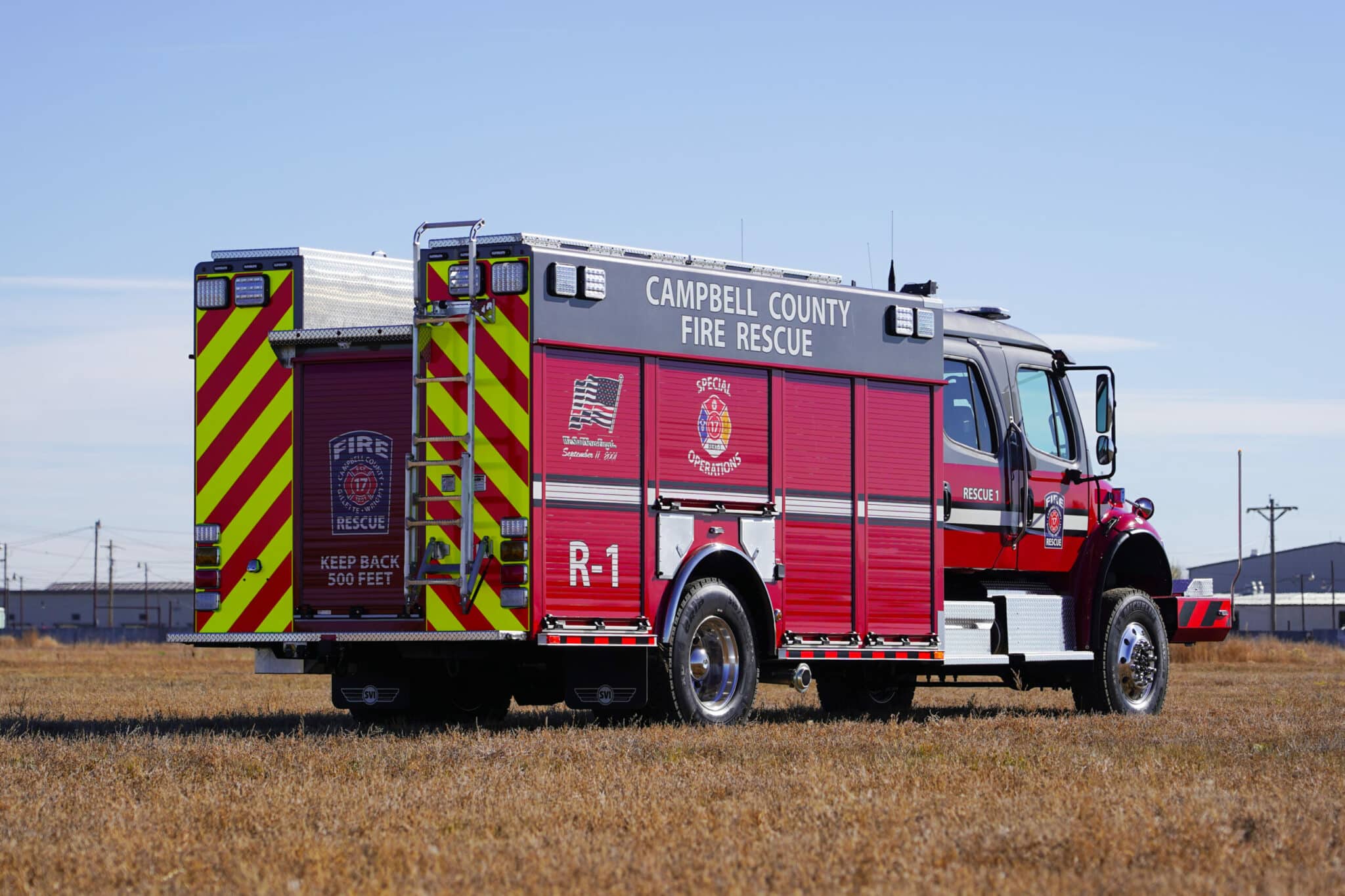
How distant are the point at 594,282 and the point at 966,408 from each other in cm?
431

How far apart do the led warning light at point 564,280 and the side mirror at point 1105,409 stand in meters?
5.89

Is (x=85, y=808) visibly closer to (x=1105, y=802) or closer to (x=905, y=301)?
(x=1105, y=802)

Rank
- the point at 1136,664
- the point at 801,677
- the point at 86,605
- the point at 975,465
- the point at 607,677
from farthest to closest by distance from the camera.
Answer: the point at 86,605 < the point at 1136,664 < the point at 975,465 < the point at 801,677 < the point at 607,677

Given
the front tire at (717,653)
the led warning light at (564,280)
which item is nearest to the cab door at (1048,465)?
the front tire at (717,653)

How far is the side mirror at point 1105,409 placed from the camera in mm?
16547

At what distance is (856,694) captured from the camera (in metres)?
16.8

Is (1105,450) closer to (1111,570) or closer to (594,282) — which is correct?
(1111,570)

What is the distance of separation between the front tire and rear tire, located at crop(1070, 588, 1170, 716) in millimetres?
4001

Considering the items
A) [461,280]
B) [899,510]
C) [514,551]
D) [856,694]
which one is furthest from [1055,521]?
[461,280]

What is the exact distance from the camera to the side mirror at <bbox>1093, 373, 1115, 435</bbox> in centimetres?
1655

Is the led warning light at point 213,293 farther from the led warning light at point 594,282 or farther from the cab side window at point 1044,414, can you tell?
the cab side window at point 1044,414

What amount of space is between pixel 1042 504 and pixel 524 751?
22.2 feet

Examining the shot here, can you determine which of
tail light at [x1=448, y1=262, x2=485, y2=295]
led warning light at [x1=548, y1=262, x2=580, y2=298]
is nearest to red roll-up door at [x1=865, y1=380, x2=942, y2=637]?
led warning light at [x1=548, y1=262, x2=580, y2=298]

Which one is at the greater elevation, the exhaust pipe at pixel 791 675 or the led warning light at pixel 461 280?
the led warning light at pixel 461 280
